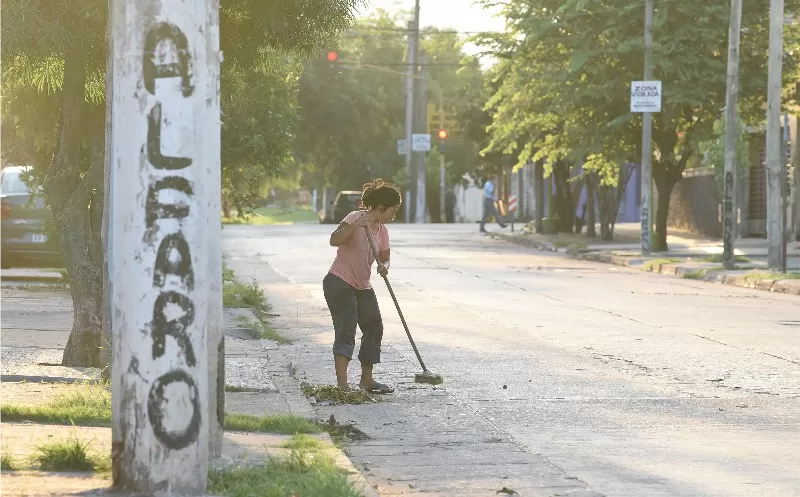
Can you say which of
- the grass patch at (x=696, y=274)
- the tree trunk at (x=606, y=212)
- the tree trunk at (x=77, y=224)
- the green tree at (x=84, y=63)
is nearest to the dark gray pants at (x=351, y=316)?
the green tree at (x=84, y=63)

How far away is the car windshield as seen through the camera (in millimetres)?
23922

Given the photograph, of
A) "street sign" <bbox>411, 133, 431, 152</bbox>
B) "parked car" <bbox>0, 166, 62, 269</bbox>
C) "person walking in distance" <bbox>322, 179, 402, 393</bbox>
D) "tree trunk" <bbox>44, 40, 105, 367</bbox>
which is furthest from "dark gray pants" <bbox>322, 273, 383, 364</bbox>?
"street sign" <bbox>411, 133, 431, 152</bbox>

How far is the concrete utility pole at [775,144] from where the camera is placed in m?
25.8

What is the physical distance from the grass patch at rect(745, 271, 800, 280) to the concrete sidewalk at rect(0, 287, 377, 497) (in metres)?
9.97

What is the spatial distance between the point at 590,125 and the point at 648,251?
11.2 ft

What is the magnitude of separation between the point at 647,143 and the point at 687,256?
2.51 metres

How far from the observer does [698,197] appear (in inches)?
1768

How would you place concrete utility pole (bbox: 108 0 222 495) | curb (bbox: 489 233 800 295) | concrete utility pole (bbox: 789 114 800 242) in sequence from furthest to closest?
concrete utility pole (bbox: 789 114 800 242) < curb (bbox: 489 233 800 295) < concrete utility pole (bbox: 108 0 222 495)

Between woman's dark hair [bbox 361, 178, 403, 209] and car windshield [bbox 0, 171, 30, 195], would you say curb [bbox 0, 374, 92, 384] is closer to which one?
woman's dark hair [bbox 361, 178, 403, 209]

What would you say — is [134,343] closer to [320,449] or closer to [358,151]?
[320,449]

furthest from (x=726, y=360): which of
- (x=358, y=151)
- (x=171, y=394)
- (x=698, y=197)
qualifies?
(x=358, y=151)

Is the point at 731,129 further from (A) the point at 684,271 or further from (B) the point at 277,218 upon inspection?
(B) the point at 277,218

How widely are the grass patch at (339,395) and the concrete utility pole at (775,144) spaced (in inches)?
637

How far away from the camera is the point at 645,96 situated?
3016cm
